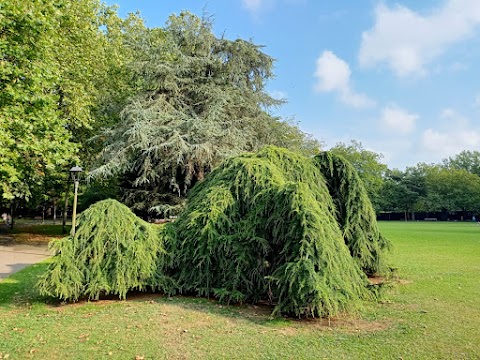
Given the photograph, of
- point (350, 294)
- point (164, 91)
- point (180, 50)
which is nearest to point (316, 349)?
point (350, 294)

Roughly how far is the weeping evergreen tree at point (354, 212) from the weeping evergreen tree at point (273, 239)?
0.03 metres

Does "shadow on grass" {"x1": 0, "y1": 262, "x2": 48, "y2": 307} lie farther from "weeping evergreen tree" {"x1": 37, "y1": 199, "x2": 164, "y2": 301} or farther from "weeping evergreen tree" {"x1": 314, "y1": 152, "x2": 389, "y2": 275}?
"weeping evergreen tree" {"x1": 314, "y1": 152, "x2": 389, "y2": 275}

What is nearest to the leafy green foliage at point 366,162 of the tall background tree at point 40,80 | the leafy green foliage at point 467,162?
the leafy green foliage at point 467,162

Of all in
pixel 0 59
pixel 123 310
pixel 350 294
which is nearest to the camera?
pixel 350 294

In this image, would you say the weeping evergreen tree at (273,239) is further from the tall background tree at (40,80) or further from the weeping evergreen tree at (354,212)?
the tall background tree at (40,80)

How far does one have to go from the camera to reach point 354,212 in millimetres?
8227

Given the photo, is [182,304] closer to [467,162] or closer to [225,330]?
[225,330]

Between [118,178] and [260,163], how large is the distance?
13676 mm

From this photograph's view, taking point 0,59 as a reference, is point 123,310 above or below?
below

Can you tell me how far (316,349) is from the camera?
447 cm

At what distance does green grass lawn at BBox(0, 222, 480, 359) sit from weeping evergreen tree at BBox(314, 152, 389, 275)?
1.16m

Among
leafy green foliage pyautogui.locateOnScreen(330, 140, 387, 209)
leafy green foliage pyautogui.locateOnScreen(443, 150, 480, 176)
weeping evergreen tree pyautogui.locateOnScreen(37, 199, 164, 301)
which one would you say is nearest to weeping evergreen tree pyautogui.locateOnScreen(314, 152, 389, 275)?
weeping evergreen tree pyautogui.locateOnScreen(37, 199, 164, 301)

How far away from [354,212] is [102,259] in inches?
211

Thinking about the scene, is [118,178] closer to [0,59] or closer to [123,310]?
[0,59]
